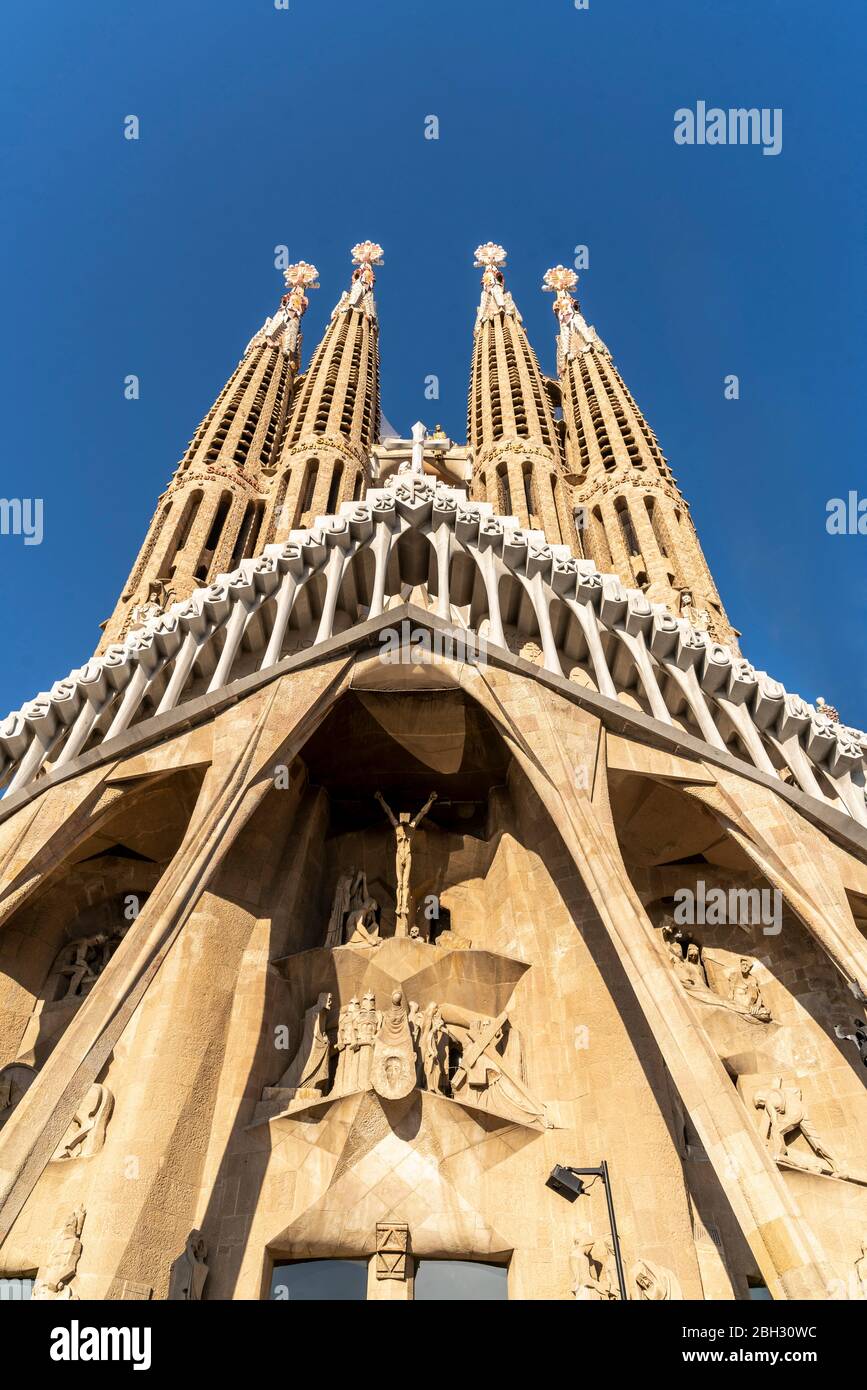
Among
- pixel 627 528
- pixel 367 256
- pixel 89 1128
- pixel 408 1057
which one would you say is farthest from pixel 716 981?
pixel 367 256

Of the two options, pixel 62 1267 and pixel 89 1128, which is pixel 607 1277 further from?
pixel 89 1128

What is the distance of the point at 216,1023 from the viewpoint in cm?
1047

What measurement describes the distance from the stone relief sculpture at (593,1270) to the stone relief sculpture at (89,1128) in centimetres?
463

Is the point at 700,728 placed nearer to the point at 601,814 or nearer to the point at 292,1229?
the point at 601,814

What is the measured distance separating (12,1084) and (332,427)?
18.5m

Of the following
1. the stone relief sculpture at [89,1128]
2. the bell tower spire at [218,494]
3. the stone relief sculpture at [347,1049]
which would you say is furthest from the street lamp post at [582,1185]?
the bell tower spire at [218,494]

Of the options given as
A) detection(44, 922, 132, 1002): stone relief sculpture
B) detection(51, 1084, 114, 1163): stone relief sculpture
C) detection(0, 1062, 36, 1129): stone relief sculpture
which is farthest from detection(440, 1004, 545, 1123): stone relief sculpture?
detection(0, 1062, 36, 1129): stone relief sculpture

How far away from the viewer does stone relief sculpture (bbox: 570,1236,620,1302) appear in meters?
8.54

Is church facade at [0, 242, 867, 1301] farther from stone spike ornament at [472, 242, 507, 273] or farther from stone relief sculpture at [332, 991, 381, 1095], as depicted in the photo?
stone spike ornament at [472, 242, 507, 273]

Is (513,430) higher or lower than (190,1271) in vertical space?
higher

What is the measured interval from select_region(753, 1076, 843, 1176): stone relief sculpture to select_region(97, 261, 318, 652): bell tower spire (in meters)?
11.4

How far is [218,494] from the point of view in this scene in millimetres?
21531

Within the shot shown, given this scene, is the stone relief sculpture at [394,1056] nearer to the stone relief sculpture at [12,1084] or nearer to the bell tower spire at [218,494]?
the stone relief sculpture at [12,1084]

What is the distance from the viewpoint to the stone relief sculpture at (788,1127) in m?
8.99
